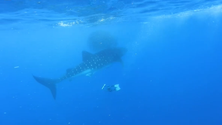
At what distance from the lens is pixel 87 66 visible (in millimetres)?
14172

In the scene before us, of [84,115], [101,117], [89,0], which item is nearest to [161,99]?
[101,117]

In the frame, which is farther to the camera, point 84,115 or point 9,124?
point 9,124

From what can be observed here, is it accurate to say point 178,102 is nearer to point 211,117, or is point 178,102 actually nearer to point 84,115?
point 211,117

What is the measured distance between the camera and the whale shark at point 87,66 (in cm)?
1368

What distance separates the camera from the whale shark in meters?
13.7

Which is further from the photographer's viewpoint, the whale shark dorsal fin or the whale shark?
the whale shark dorsal fin

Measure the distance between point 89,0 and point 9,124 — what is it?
155 feet

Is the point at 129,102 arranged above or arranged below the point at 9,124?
above

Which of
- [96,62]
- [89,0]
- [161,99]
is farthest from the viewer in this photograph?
[161,99]

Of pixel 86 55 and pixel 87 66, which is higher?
pixel 86 55

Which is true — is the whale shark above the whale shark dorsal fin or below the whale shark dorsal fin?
below

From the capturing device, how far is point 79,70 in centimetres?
1398

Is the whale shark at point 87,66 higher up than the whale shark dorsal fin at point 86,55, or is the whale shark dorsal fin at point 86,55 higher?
the whale shark dorsal fin at point 86,55

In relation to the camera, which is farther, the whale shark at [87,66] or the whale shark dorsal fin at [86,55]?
the whale shark dorsal fin at [86,55]
